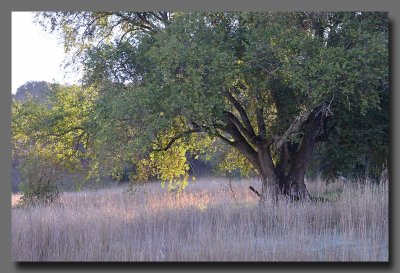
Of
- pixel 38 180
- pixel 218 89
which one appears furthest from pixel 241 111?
pixel 38 180

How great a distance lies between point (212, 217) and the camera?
9844 mm

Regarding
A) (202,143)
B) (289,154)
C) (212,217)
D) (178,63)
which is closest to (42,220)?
(212,217)

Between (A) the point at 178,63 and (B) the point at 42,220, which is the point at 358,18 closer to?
(A) the point at 178,63

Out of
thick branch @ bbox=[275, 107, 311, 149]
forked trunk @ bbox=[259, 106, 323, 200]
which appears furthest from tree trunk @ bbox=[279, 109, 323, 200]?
thick branch @ bbox=[275, 107, 311, 149]

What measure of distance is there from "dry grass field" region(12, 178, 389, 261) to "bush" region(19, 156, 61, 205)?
305 cm

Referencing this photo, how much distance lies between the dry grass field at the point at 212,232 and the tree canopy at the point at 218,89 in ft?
4.91

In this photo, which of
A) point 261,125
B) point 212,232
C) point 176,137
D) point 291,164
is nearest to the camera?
point 212,232

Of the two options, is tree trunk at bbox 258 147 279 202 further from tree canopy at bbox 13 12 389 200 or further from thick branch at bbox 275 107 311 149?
thick branch at bbox 275 107 311 149

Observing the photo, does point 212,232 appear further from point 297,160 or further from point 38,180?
point 38,180

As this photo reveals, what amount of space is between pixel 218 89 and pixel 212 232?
7.94ft

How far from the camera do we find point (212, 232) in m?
9.38

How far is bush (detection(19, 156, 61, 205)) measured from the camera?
13484 mm

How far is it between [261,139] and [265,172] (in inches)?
27.9

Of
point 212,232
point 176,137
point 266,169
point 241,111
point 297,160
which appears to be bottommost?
point 212,232
